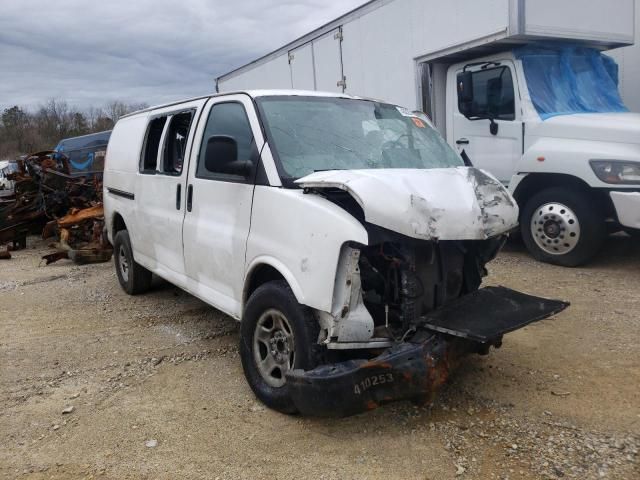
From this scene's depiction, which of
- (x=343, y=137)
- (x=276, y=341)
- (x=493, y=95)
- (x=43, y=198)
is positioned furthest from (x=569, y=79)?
(x=43, y=198)

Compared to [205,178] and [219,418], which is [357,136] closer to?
[205,178]

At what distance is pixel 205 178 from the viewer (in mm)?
4188

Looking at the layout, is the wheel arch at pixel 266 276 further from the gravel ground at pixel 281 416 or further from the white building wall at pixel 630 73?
the white building wall at pixel 630 73

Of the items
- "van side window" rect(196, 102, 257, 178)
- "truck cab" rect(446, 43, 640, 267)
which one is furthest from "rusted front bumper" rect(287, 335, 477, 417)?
"truck cab" rect(446, 43, 640, 267)

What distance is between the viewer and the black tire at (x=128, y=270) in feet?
20.0

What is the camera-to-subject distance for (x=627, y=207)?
572cm

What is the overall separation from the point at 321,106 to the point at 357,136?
→ 38 centimetres

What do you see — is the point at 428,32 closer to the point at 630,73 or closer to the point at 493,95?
the point at 493,95

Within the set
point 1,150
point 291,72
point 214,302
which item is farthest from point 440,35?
point 1,150

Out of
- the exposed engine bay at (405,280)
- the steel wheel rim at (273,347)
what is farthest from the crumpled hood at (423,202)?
the steel wheel rim at (273,347)

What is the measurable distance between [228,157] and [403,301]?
1.48m

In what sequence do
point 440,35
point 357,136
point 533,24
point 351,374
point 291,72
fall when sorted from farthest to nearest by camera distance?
point 291,72, point 440,35, point 533,24, point 357,136, point 351,374

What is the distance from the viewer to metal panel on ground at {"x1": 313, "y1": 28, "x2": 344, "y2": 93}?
904 centimetres

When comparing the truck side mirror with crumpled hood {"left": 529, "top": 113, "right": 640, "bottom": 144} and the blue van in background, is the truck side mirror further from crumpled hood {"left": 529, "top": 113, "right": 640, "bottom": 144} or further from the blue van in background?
the blue van in background
